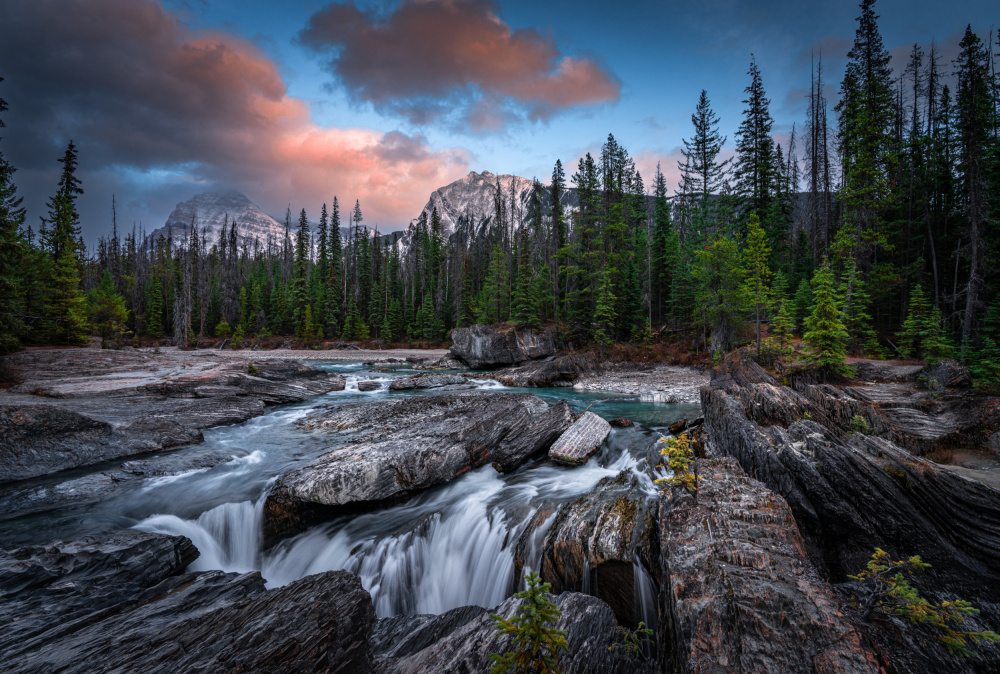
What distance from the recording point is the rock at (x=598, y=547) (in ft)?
14.8

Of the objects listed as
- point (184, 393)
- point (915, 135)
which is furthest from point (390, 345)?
point (915, 135)

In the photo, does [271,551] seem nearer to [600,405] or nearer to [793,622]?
[793,622]

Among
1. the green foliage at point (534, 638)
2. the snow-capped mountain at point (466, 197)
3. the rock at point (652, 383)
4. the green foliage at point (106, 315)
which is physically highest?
the snow-capped mountain at point (466, 197)

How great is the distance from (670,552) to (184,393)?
59.4 ft

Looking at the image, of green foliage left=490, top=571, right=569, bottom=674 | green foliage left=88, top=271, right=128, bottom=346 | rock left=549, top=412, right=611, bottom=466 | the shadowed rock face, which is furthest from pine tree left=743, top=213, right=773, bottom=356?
green foliage left=88, top=271, right=128, bottom=346

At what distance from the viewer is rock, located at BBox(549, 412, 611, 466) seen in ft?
30.6

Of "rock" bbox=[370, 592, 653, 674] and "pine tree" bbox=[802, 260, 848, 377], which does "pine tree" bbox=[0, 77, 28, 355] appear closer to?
"rock" bbox=[370, 592, 653, 674]

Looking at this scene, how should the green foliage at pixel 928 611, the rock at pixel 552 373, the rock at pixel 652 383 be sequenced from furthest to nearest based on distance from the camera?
1. the rock at pixel 552 373
2. the rock at pixel 652 383
3. the green foliage at pixel 928 611

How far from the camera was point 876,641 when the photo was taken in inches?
95.6

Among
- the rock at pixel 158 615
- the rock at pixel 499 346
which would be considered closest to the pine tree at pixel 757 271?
the rock at pixel 499 346

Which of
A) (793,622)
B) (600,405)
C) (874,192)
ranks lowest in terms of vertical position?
(600,405)

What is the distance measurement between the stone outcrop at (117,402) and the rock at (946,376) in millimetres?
25227

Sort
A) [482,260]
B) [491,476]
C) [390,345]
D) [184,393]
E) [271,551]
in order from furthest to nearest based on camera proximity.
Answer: [482,260] → [390,345] → [184,393] → [491,476] → [271,551]

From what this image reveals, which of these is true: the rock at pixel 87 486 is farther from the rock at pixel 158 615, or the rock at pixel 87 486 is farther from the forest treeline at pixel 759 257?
the forest treeline at pixel 759 257
